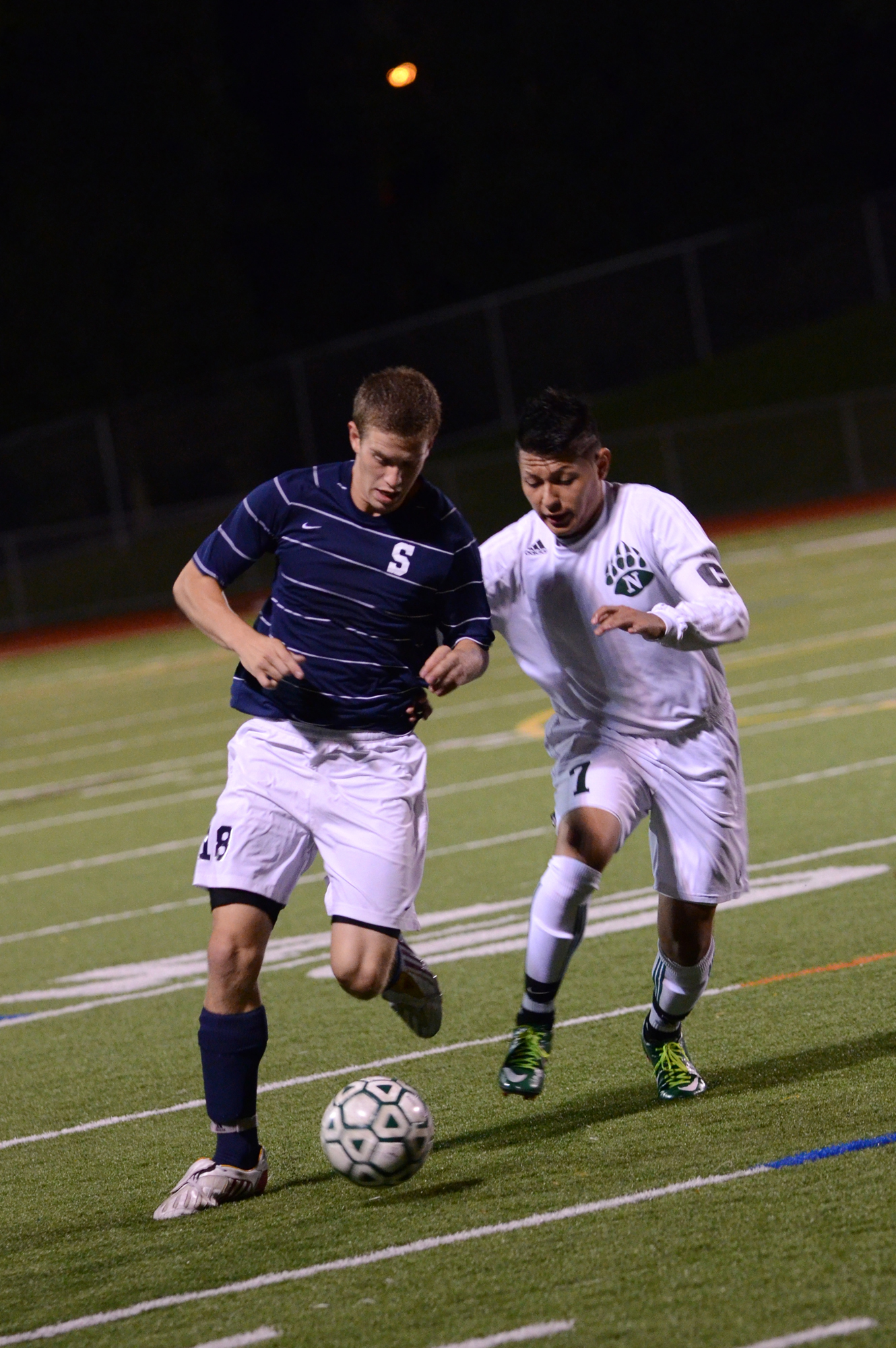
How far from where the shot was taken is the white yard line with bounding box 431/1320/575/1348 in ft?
12.5

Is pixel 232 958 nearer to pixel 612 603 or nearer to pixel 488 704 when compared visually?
pixel 612 603

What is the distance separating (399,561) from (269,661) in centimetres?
54

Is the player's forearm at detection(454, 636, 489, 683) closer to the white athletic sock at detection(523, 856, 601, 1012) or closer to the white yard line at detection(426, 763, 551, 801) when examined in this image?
the white athletic sock at detection(523, 856, 601, 1012)

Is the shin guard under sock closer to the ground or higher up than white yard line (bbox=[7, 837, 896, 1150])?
higher up

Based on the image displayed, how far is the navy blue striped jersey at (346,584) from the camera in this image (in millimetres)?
5566

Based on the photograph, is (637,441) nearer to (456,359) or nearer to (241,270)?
(456,359)

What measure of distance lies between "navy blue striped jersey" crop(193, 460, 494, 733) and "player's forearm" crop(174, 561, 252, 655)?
4cm

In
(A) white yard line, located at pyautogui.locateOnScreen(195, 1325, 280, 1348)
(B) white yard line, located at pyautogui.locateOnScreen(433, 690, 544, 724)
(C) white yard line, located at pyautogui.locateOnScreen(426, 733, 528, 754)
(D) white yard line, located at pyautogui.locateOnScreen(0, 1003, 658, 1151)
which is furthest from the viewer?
(B) white yard line, located at pyautogui.locateOnScreen(433, 690, 544, 724)

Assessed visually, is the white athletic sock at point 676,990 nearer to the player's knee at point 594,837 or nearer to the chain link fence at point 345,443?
the player's knee at point 594,837

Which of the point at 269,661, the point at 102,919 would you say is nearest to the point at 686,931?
the point at 269,661

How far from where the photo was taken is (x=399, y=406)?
17.6ft

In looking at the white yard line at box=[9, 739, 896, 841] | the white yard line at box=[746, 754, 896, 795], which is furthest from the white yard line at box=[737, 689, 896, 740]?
the white yard line at box=[746, 754, 896, 795]

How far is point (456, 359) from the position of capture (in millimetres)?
37125

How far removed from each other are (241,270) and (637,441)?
12.9 m
